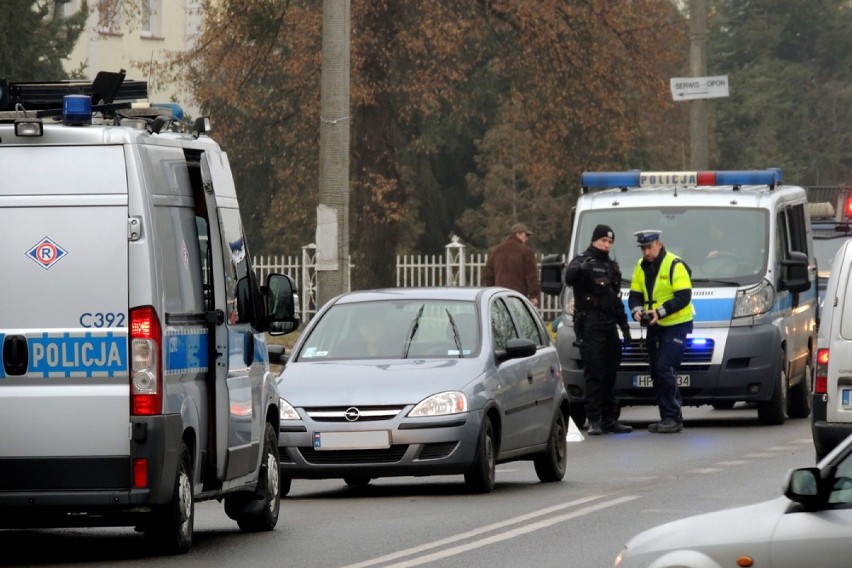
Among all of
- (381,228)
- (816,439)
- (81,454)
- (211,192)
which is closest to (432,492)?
(816,439)

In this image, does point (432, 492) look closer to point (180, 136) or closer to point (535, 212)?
point (180, 136)

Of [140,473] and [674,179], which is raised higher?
[674,179]

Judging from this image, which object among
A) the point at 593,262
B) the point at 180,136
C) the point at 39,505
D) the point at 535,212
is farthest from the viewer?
the point at 535,212

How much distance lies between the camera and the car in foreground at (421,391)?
Result: 13.8 metres

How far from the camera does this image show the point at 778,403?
2077 cm

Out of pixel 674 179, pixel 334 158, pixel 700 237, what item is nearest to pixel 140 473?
pixel 334 158

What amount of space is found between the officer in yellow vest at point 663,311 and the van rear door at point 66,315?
9.79 m

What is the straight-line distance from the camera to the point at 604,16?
3397 cm

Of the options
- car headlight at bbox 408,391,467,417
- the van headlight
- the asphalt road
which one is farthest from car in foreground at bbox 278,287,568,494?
the van headlight

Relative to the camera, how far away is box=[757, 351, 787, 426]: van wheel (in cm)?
2064

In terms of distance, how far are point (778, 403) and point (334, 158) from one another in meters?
5.18

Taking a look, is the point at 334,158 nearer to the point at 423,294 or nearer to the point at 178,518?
the point at 423,294

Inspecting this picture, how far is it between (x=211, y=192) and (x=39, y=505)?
7.07ft

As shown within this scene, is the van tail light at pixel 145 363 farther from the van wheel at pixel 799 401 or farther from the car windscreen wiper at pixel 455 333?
the van wheel at pixel 799 401
